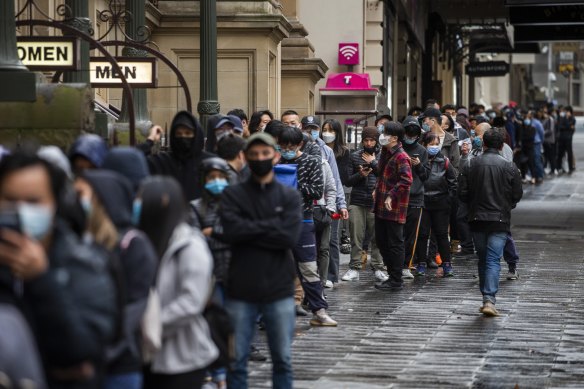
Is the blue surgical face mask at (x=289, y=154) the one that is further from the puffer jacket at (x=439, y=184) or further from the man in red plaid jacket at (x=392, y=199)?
the puffer jacket at (x=439, y=184)

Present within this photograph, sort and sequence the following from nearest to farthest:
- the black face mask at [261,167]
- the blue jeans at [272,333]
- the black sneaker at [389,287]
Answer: the blue jeans at [272,333]
the black face mask at [261,167]
the black sneaker at [389,287]

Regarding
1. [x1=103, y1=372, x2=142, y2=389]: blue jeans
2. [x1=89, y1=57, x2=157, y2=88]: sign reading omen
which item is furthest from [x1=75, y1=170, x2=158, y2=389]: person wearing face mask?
[x1=89, y1=57, x2=157, y2=88]: sign reading omen

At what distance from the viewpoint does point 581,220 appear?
29.0 m

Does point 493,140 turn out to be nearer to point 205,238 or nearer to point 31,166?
point 205,238

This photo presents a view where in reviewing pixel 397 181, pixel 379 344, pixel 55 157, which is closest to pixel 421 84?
pixel 397 181

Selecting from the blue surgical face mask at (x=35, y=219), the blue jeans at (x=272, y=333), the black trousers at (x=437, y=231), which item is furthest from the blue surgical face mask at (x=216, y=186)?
the black trousers at (x=437, y=231)

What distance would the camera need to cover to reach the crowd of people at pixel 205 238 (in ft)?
18.7

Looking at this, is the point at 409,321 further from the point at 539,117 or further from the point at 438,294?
the point at 539,117

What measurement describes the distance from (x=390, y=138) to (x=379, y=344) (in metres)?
4.22

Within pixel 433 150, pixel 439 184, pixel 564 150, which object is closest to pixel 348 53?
pixel 564 150

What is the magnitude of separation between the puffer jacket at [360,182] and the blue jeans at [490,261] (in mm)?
2793

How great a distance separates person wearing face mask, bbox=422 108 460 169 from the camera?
20078 mm

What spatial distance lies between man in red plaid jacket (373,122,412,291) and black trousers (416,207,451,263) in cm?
180

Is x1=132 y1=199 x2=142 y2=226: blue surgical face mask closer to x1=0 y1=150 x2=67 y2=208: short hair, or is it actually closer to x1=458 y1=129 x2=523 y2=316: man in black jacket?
x1=0 y1=150 x2=67 y2=208: short hair
